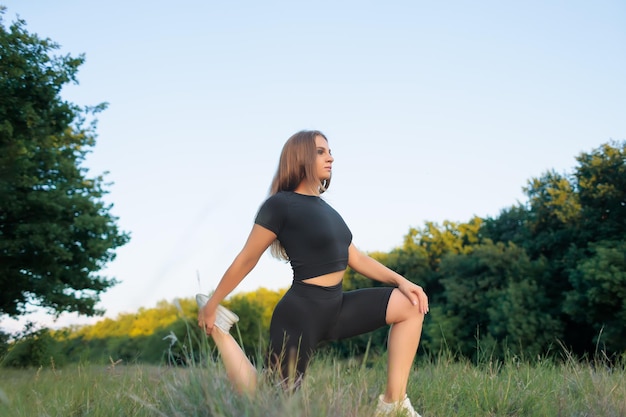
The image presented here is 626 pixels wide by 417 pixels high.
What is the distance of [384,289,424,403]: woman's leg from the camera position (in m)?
3.25

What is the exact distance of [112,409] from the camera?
10.7 feet

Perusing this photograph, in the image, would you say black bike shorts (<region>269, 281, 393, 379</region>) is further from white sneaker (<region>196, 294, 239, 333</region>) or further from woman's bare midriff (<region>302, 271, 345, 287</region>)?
white sneaker (<region>196, 294, 239, 333</region>)

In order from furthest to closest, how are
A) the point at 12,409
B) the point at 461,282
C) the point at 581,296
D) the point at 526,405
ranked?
the point at 461,282 < the point at 581,296 < the point at 526,405 < the point at 12,409

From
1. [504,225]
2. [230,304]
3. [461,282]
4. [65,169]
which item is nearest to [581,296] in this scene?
[461,282]

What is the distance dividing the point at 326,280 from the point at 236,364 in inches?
25.3

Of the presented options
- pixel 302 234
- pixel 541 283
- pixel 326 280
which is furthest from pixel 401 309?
pixel 541 283

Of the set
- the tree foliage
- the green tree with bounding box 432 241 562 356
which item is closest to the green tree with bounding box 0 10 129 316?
the tree foliage

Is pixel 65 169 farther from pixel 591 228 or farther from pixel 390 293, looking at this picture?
pixel 591 228

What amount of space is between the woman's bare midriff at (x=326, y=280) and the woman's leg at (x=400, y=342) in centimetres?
32

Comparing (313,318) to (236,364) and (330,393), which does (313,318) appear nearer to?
(236,364)

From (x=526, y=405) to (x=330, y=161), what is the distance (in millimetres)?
2029

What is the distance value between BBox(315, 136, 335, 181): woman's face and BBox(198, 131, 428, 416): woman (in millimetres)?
189

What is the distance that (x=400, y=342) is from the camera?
3301 mm

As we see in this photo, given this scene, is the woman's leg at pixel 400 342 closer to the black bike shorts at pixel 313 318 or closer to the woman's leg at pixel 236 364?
the black bike shorts at pixel 313 318
